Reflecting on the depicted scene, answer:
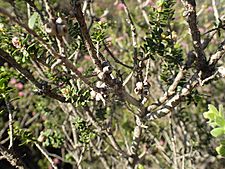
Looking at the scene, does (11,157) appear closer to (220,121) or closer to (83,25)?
(83,25)

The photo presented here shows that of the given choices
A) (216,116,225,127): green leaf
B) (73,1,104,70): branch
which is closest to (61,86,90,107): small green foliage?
(73,1,104,70): branch

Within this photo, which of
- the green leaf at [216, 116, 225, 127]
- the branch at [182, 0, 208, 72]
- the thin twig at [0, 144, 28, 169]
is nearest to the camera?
the green leaf at [216, 116, 225, 127]

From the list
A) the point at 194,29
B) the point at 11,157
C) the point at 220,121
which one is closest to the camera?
the point at 220,121

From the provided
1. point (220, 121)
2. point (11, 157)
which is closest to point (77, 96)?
point (11, 157)

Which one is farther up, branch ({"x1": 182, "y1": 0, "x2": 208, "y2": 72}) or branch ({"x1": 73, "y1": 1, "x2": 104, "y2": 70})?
branch ({"x1": 73, "y1": 1, "x2": 104, "y2": 70})

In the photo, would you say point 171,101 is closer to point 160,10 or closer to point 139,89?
point 139,89

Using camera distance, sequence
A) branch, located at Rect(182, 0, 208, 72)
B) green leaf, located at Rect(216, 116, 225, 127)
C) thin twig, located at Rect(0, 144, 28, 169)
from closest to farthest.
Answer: green leaf, located at Rect(216, 116, 225, 127), branch, located at Rect(182, 0, 208, 72), thin twig, located at Rect(0, 144, 28, 169)

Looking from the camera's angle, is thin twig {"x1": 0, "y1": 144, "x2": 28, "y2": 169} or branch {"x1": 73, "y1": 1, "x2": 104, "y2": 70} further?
thin twig {"x1": 0, "y1": 144, "x2": 28, "y2": 169}

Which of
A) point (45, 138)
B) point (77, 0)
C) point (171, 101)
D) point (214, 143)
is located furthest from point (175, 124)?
point (77, 0)

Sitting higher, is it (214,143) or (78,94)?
(78,94)

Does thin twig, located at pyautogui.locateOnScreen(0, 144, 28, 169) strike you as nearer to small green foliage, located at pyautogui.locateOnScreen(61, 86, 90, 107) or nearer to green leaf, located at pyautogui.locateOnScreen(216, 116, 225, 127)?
small green foliage, located at pyautogui.locateOnScreen(61, 86, 90, 107)

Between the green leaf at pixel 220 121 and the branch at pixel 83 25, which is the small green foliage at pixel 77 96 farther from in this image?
the green leaf at pixel 220 121

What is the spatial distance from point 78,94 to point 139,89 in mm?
189

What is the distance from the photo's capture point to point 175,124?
8.39 ft
